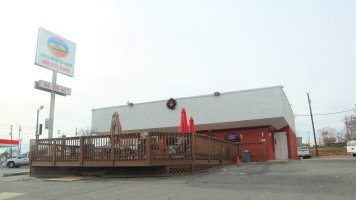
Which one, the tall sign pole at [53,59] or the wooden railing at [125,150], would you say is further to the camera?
the tall sign pole at [53,59]

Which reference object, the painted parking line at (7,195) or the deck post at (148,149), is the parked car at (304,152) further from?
the painted parking line at (7,195)

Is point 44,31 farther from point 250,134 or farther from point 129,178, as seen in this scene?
point 250,134

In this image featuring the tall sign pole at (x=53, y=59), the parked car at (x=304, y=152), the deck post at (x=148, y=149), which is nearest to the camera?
the deck post at (x=148, y=149)

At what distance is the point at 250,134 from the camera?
22.8m

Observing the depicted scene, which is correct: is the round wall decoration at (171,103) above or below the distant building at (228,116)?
above

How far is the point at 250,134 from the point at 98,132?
13.6 meters

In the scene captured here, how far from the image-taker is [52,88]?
688 inches

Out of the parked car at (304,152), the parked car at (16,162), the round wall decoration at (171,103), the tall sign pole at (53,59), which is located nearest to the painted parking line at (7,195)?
the tall sign pole at (53,59)

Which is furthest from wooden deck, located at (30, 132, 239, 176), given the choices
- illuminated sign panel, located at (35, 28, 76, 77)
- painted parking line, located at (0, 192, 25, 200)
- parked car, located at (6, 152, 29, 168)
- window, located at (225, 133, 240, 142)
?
parked car, located at (6, 152, 29, 168)

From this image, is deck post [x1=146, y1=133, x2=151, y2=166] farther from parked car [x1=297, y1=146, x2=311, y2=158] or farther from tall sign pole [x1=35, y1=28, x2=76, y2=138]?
parked car [x1=297, y1=146, x2=311, y2=158]

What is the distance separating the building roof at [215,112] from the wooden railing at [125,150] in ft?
27.8

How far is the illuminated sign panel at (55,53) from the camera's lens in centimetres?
1791

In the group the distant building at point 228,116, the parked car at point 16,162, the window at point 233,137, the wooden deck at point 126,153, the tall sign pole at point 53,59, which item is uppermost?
the tall sign pole at point 53,59

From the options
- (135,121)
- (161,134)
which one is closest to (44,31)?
(135,121)
